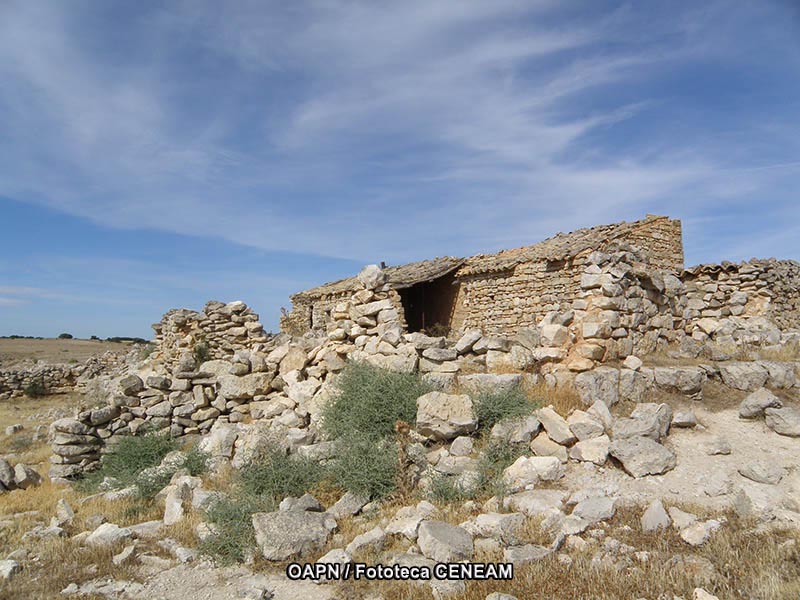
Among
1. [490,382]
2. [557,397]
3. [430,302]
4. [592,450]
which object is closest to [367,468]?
[490,382]

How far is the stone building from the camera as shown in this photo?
597 inches

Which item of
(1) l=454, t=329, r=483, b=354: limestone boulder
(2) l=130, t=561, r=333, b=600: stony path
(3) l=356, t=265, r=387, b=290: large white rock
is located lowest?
(2) l=130, t=561, r=333, b=600: stony path

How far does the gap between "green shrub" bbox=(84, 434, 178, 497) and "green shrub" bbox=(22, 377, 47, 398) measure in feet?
51.1

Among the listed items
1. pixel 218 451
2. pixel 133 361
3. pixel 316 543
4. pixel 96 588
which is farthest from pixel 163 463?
pixel 133 361

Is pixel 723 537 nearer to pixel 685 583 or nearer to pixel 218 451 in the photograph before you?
pixel 685 583

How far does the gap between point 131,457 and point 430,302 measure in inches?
494

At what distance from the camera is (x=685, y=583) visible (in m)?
3.85

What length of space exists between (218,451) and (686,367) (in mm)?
7053

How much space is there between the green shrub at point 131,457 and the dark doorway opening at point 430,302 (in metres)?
10.3

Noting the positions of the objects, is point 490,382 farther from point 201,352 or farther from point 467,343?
point 201,352

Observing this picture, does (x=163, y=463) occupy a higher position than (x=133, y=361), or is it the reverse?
(x=133, y=361)

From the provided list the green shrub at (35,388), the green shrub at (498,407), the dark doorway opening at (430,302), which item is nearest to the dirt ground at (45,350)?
the green shrub at (35,388)

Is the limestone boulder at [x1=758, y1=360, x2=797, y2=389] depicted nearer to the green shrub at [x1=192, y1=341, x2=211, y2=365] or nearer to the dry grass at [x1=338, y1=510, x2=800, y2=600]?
the dry grass at [x1=338, y1=510, x2=800, y2=600]

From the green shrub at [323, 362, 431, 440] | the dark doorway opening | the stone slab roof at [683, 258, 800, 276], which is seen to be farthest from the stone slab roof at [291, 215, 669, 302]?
the green shrub at [323, 362, 431, 440]
